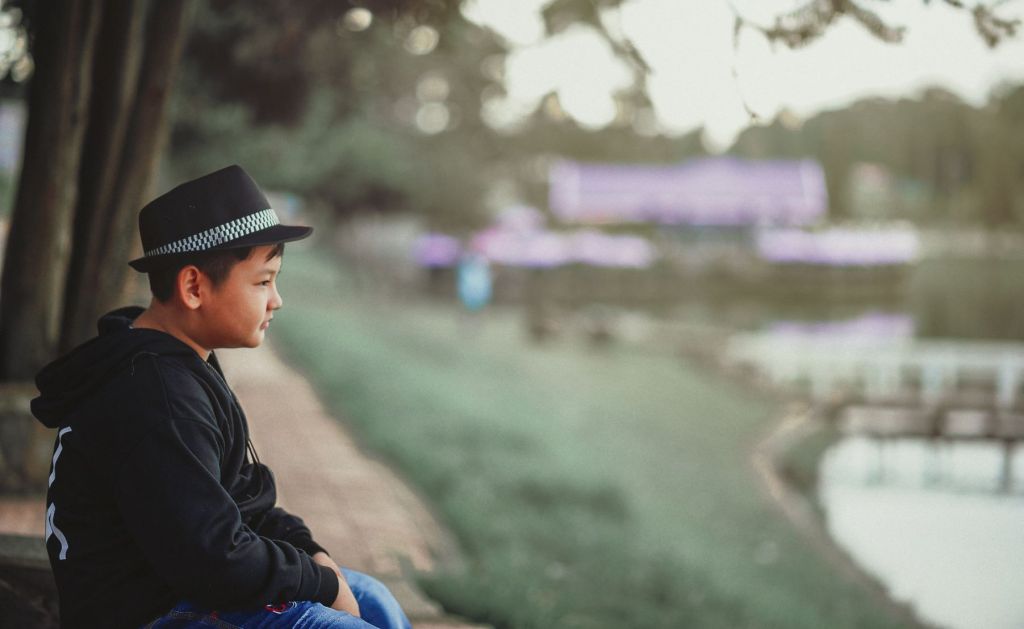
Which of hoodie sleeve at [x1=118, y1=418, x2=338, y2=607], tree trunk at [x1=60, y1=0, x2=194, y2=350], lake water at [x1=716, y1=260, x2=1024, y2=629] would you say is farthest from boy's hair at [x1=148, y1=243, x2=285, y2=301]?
lake water at [x1=716, y1=260, x2=1024, y2=629]

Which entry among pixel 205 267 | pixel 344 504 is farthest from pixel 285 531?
pixel 344 504

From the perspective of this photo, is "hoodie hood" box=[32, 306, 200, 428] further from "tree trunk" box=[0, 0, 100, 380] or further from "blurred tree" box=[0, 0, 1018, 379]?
"tree trunk" box=[0, 0, 100, 380]

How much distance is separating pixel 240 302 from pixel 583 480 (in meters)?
6.22

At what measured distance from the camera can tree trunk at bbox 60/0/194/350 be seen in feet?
16.4

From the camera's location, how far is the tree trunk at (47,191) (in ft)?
15.6

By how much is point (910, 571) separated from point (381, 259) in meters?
30.8

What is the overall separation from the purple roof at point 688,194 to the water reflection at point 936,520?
31376 millimetres

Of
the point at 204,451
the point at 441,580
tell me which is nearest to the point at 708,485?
the point at 441,580

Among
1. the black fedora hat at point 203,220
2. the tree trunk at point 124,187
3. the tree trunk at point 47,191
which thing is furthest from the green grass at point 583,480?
the black fedora hat at point 203,220

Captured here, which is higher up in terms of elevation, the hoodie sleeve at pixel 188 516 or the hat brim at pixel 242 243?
the hat brim at pixel 242 243

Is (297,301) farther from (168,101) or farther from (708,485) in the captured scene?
(168,101)

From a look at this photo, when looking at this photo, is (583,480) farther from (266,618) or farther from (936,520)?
(266,618)

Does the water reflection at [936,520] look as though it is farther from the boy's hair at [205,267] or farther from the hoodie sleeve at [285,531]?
the boy's hair at [205,267]

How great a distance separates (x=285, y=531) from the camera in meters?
2.26
